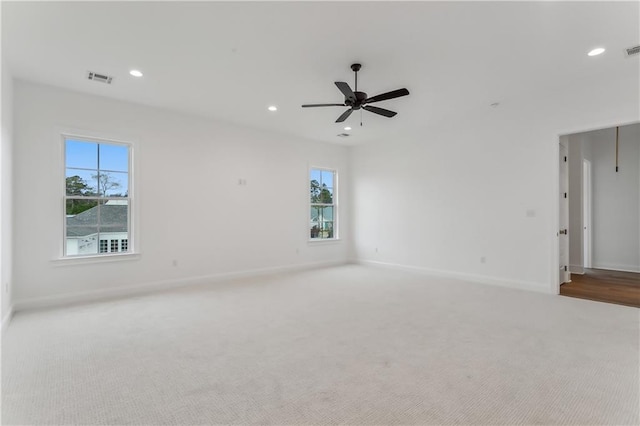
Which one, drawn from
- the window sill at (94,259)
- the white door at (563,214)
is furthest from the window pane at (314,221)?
the white door at (563,214)

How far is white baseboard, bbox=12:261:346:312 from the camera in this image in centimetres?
406

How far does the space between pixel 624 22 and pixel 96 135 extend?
622 cm

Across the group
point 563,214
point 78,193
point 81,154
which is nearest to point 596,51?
point 563,214

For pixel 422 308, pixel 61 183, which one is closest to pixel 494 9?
pixel 422 308

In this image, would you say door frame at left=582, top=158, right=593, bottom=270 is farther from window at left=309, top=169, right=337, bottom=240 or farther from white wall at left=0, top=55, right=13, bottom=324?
white wall at left=0, top=55, right=13, bottom=324

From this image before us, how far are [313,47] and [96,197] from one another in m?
3.75

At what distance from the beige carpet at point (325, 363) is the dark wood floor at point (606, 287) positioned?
44 cm

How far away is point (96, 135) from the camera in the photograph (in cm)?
453

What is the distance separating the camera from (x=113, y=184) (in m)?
4.73

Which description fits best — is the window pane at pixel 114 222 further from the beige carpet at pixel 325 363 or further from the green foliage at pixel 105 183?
the beige carpet at pixel 325 363

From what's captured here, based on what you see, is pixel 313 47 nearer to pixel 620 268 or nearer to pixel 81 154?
pixel 81 154

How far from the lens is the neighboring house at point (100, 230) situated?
4426mm

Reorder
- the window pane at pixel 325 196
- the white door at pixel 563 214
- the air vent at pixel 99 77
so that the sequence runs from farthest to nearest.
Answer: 1. the window pane at pixel 325 196
2. the white door at pixel 563 214
3. the air vent at pixel 99 77

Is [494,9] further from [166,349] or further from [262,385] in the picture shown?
[166,349]
